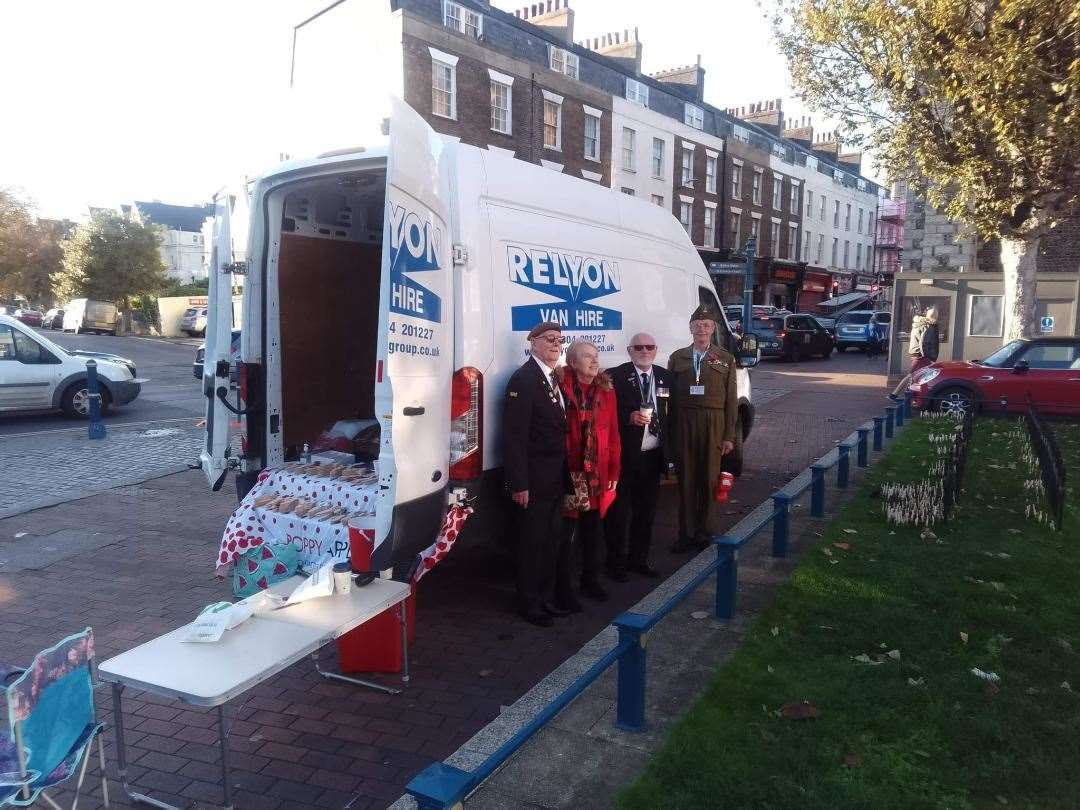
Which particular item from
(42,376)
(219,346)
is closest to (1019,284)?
(219,346)

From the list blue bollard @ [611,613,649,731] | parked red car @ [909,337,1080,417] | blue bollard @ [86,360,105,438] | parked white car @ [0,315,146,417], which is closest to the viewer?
blue bollard @ [611,613,649,731]

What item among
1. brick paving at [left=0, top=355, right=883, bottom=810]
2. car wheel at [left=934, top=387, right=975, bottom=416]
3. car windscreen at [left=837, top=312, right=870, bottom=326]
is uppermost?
car windscreen at [left=837, top=312, right=870, bottom=326]

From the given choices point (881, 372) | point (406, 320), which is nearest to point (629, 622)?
point (406, 320)

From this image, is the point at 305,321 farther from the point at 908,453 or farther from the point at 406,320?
the point at 908,453

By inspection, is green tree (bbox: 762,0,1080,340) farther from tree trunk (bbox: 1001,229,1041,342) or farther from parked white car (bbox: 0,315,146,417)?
parked white car (bbox: 0,315,146,417)

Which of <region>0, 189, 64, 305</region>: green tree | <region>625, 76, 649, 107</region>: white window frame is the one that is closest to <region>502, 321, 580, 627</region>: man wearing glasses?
<region>625, 76, 649, 107</region>: white window frame

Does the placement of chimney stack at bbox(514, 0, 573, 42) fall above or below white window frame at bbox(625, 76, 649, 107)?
above

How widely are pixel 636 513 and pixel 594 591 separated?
81 centimetres

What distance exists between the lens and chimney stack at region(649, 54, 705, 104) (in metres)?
38.5

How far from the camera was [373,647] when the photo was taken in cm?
436

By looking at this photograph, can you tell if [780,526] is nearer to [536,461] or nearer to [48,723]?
[536,461]

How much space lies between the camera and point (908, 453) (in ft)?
32.2

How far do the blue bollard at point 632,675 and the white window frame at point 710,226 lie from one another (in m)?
37.8

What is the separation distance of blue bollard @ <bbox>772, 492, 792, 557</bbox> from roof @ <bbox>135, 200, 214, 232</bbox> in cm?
7719
